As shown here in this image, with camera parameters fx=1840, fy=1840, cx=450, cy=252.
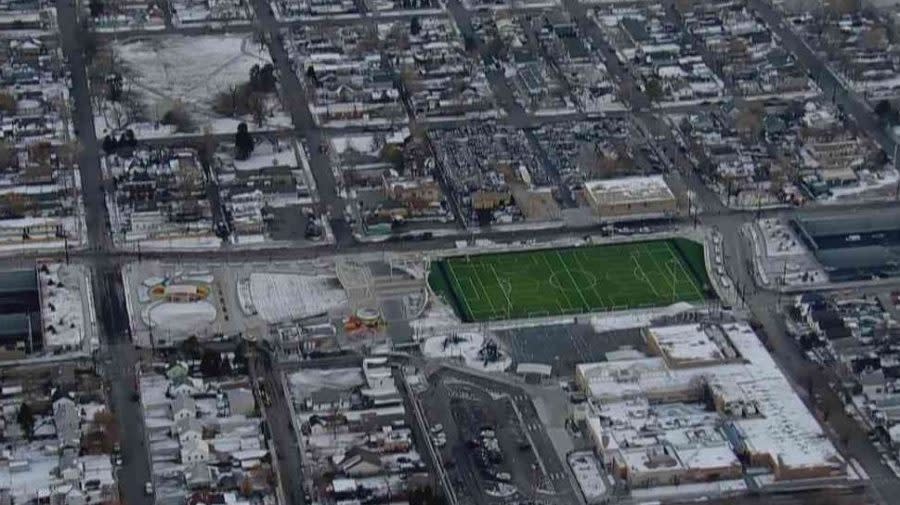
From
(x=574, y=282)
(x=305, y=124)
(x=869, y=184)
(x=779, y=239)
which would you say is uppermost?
(x=305, y=124)

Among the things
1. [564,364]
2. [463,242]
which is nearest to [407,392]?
[564,364]

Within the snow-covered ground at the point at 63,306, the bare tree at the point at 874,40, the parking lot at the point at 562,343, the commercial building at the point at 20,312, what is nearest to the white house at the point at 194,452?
the snow-covered ground at the point at 63,306

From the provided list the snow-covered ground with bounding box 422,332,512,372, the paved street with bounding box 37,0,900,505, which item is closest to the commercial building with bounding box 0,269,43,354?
the paved street with bounding box 37,0,900,505

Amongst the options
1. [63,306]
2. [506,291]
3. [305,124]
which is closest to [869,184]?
[506,291]

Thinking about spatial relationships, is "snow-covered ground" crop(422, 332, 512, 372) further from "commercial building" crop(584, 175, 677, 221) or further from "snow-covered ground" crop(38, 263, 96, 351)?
"snow-covered ground" crop(38, 263, 96, 351)

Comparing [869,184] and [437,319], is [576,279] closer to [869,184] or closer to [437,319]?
[437,319]

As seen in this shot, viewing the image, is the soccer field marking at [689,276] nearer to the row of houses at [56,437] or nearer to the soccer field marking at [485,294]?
the soccer field marking at [485,294]

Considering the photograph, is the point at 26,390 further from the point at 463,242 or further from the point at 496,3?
the point at 496,3
